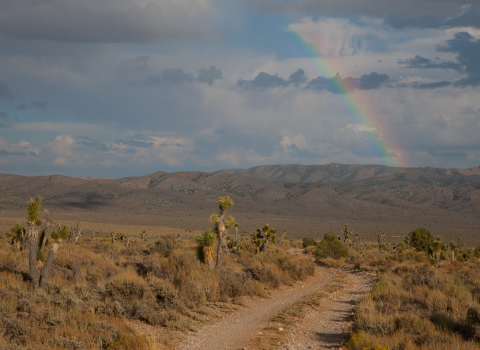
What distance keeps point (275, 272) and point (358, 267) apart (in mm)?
9970

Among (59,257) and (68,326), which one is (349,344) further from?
(59,257)

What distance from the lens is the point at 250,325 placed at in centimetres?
1106

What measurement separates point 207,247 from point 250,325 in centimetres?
664

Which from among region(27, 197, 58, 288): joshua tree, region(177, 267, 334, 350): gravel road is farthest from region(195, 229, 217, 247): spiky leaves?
region(27, 197, 58, 288): joshua tree

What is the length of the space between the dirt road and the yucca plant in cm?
347

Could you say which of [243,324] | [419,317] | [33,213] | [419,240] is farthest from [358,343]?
[419,240]

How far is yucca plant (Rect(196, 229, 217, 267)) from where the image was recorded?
679 inches

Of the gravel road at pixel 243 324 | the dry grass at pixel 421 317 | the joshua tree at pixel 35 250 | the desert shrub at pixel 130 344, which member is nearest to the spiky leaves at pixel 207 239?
the gravel road at pixel 243 324

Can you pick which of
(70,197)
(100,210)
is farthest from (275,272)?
(70,197)

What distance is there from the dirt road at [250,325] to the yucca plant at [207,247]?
347 centimetres

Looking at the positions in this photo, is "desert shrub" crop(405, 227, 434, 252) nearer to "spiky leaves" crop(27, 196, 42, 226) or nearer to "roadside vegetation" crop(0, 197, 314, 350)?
"roadside vegetation" crop(0, 197, 314, 350)

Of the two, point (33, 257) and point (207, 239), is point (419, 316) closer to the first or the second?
point (207, 239)

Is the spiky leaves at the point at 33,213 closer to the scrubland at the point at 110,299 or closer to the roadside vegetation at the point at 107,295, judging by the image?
the roadside vegetation at the point at 107,295

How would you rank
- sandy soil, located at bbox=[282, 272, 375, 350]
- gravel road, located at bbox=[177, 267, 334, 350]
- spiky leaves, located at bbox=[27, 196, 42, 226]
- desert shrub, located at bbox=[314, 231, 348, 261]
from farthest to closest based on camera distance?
desert shrub, located at bbox=[314, 231, 348, 261] → spiky leaves, located at bbox=[27, 196, 42, 226] → sandy soil, located at bbox=[282, 272, 375, 350] → gravel road, located at bbox=[177, 267, 334, 350]
